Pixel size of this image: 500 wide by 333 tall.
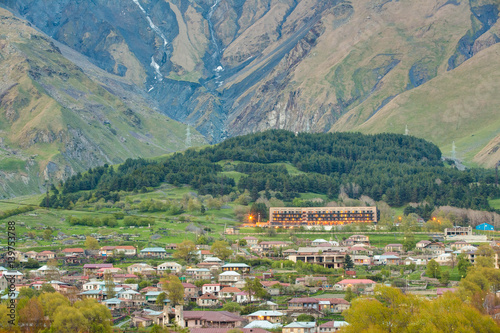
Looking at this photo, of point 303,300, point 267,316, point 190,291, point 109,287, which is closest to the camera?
point 267,316

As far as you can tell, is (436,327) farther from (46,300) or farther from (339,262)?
(339,262)

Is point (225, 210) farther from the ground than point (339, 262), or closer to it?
farther from the ground

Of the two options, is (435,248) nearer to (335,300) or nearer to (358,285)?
(358,285)

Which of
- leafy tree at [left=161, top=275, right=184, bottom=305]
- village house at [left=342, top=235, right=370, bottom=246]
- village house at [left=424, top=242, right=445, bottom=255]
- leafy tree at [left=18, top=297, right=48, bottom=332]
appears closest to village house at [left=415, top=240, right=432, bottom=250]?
village house at [left=424, top=242, right=445, bottom=255]

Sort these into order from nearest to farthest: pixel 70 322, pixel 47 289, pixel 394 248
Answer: pixel 70 322
pixel 47 289
pixel 394 248

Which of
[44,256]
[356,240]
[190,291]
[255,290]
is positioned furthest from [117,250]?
[356,240]

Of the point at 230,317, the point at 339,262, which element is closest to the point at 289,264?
the point at 339,262
